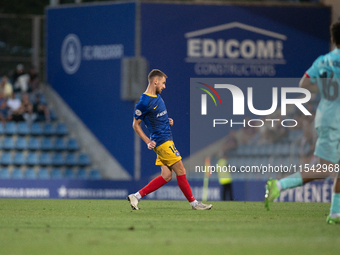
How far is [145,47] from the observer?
19.7 metres

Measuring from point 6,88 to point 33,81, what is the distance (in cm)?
104

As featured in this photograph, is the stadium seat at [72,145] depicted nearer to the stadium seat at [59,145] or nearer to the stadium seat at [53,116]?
the stadium seat at [59,145]

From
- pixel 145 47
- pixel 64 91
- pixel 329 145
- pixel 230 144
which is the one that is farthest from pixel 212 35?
pixel 329 145

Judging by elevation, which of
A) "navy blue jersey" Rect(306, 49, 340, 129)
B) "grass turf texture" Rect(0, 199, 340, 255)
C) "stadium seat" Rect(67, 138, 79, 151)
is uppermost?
"navy blue jersey" Rect(306, 49, 340, 129)

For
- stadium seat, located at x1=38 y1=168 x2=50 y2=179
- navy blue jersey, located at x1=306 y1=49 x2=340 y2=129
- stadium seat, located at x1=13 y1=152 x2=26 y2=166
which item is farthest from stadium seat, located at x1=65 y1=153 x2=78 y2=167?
navy blue jersey, located at x1=306 y1=49 x2=340 y2=129

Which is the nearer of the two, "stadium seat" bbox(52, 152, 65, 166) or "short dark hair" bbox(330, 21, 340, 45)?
"short dark hair" bbox(330, 21, 340, 45)

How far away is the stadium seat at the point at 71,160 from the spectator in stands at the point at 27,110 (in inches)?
71.3

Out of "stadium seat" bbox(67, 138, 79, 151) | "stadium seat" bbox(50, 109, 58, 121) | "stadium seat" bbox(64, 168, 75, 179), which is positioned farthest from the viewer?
"stadium seat" bbox(50, 109, 58, 121)

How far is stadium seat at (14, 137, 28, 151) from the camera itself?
2056cm

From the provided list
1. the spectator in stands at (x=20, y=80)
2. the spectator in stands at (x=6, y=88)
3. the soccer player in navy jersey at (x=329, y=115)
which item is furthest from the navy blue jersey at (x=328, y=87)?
the spectator in stands at (x=20, y=80)

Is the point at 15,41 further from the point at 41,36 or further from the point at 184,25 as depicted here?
the point at 184,25

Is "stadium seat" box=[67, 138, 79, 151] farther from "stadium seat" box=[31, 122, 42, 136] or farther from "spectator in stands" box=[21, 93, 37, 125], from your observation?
"spectator in stands" box=[21, 93, 37, 125]

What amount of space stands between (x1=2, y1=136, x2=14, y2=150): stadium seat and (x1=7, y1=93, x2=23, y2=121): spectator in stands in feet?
2.62

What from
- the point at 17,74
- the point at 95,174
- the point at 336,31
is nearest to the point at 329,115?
the point at 336,31
